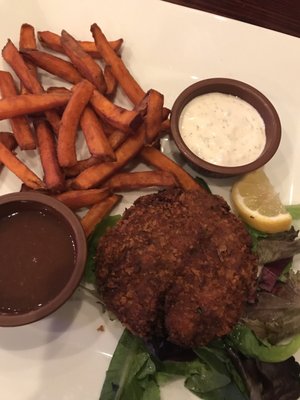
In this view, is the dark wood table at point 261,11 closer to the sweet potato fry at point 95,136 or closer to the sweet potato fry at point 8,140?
the sweet potato fry at point 95,136

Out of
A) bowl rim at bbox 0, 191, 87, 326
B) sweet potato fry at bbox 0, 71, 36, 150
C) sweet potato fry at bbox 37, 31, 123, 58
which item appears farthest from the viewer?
sweet potato fry at bbox 37, 31, 123, 58

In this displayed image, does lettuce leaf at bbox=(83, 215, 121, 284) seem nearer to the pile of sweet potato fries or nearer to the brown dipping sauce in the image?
the pile of sweet potato fries

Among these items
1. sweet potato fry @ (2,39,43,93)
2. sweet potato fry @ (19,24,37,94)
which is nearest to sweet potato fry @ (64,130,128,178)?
sweet potato fry @ (2,39,43,93)

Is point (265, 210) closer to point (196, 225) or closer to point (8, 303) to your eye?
point (196, 225)

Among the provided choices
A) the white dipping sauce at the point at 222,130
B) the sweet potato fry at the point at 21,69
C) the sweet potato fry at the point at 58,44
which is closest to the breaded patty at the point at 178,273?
the white dipping sauce at the point at 222,130

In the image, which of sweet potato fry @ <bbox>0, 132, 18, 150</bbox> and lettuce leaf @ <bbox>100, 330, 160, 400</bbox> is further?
sweet potato fry @ <bbox>0, 132, 18, 150</bbox>

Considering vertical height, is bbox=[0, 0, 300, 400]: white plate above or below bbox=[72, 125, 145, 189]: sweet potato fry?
above

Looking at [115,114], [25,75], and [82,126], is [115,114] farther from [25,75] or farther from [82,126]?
[25,75]

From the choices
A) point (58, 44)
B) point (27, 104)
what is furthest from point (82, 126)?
point (58, 44)
